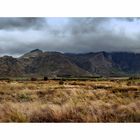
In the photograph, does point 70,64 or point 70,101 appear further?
point 70,64

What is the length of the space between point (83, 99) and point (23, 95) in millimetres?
863

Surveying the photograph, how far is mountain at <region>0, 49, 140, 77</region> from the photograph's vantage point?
318 inches

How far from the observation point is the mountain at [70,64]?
318 inches

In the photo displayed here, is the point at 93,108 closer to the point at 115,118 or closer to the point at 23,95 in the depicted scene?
the point at 115,118

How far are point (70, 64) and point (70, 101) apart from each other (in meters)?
0.53

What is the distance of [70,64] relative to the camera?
321 inches

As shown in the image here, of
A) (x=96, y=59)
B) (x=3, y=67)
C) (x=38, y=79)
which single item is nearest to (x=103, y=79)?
(x=96, y=59)

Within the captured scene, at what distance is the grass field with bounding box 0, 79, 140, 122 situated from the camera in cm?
798

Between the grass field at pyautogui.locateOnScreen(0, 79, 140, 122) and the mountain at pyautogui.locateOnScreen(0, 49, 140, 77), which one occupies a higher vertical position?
the mountain at pyautogui.locateOnScreen(0, 49, 140, 77)

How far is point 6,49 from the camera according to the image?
8156mm

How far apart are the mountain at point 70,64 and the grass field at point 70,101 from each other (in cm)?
14

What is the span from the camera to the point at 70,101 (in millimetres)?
8055

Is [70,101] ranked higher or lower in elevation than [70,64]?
lower

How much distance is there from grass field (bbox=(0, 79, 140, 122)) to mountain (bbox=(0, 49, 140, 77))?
0.45ft
